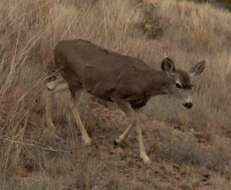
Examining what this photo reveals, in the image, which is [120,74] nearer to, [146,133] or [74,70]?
[74,70]

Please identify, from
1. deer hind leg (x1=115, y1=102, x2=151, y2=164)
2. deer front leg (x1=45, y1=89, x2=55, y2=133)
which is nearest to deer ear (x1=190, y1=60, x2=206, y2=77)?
deer hind leg (x1=115, y1=102, x2=151, y2=164)

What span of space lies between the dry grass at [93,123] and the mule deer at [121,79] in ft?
1.20

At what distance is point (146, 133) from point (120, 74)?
119 centimetres

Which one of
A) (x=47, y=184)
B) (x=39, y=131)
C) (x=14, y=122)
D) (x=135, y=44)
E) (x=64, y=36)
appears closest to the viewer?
(x=47, y=184)

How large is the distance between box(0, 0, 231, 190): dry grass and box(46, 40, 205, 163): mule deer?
37 cm

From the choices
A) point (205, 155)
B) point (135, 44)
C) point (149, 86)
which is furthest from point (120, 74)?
point (135, 44)

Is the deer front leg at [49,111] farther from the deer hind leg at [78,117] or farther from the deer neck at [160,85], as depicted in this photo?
the deer neck at [160,85]

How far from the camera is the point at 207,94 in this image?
430 inches

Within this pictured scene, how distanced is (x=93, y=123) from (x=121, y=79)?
961mm

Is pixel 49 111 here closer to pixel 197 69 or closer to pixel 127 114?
pixel 127 114

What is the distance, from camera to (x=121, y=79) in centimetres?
762

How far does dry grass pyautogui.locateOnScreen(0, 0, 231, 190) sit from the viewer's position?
6.39 metres

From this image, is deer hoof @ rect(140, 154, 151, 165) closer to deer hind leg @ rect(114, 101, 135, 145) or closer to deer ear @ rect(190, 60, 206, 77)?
deer hind leg @ rect(114, 101, 135, 145)

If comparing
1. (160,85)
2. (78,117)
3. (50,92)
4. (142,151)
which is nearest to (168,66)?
(160,85)
